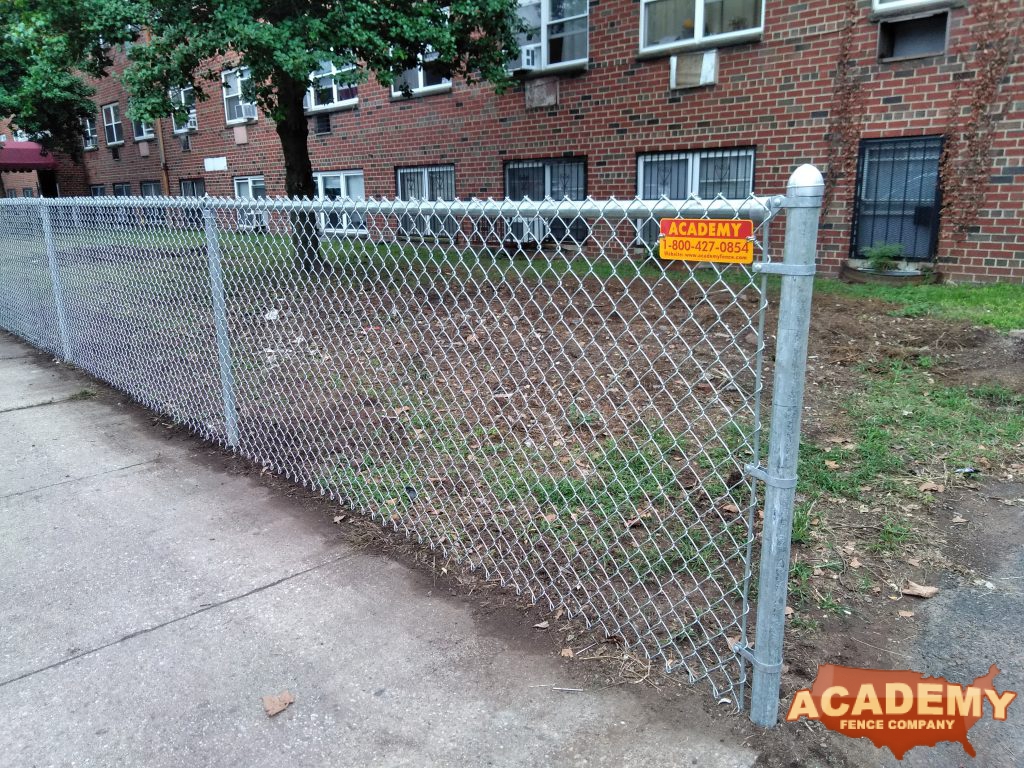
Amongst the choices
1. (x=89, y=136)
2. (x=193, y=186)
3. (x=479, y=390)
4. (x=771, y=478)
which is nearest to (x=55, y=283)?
(x=479, y=390)

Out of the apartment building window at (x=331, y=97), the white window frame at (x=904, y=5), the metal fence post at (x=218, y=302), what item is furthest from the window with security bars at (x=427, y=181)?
the metal fence post at (x=218, y=302)

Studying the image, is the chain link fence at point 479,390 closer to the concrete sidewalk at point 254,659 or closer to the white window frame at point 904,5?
the concrete sidewalk at point 254,659

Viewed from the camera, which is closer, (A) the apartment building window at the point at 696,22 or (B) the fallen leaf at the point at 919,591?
(B) the fallen leaf at the point at 919,591

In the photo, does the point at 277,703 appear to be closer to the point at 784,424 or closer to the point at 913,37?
the point at 784,424

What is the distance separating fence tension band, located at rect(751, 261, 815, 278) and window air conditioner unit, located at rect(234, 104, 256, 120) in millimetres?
18574

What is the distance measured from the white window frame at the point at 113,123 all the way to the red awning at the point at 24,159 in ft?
15.8

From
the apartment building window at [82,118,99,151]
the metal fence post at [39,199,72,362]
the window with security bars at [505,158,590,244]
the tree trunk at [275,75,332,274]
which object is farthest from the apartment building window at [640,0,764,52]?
the apartment building window at [82,118,99,151]

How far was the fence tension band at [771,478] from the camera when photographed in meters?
2.03

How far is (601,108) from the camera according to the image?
11555 mm

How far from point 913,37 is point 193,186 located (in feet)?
62.6

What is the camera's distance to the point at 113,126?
24.6 m

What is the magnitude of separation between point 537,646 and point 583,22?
1115 centimetres

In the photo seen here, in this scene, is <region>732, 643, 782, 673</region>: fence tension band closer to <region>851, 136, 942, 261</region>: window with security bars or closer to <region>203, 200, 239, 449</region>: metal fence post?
<region>203, 200, 239, 449</region>: metal fence post

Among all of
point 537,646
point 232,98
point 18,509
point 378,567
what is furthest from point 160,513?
point 232,98
